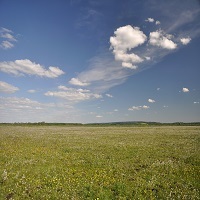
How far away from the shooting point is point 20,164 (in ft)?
55.3

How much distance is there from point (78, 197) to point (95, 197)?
2.68ft

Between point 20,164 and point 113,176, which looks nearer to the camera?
point 113,176

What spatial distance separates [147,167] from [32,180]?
783cm

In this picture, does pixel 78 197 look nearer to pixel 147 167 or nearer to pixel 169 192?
pixel 169 192

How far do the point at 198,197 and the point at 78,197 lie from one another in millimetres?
5624

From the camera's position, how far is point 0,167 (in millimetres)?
15875

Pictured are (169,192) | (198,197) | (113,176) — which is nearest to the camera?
(198,197)

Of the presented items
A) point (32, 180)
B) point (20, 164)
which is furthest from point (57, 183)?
point (20, 164)

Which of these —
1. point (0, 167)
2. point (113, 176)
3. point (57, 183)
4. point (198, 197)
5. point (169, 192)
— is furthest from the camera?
point (0, 167)

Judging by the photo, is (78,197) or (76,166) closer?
(78,197)

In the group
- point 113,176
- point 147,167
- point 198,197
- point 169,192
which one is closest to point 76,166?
point 113,176

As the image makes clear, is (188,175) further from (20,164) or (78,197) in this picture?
(20,164)

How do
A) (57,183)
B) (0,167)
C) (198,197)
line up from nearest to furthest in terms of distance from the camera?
(198,197), (57,183), (0,167)

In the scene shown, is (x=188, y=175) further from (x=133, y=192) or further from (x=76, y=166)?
(x=76, y=166)
